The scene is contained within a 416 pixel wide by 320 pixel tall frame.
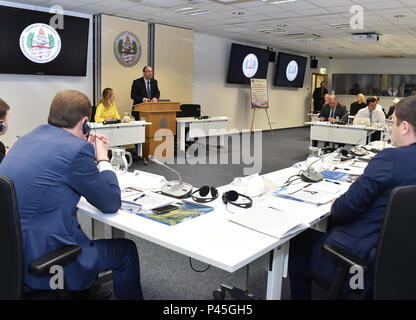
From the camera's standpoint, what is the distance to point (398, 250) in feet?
4.53

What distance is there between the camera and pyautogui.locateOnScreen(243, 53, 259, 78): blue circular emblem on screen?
10719 mm

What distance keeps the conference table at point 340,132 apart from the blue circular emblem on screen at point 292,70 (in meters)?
5.33

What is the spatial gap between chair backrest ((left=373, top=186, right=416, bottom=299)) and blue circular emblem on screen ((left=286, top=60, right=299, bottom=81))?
39.0 feet

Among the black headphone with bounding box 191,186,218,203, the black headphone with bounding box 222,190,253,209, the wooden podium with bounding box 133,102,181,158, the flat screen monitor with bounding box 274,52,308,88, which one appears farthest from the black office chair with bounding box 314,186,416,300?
the flat screen monitor with bounding box 274,52,308,88

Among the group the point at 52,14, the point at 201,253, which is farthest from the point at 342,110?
the point at 201,253

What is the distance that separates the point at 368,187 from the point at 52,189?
1.36 m

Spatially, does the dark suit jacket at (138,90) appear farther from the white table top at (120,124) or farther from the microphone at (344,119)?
the microphone at (344,119)

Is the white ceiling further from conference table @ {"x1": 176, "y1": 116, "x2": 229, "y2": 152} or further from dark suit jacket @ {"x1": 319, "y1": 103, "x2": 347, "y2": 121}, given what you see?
conference table @ {"x1": 176, "y1": 116, "x2": 229, "y2": 152}

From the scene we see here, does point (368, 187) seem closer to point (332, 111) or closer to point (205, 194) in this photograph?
point (205, 194)

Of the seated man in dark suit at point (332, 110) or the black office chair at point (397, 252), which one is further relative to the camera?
the seated man in dark suit at point (332, 110)

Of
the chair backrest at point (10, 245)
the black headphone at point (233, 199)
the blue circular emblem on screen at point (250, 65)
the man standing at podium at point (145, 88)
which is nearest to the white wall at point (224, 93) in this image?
the blue circular emblem on screen at point (250, 65)

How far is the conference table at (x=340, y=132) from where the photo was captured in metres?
7.09

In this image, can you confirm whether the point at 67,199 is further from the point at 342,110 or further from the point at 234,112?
the point at 234,112

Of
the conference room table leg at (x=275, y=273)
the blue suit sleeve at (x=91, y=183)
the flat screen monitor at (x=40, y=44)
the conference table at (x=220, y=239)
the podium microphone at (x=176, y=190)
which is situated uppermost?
the flat screen monitor at (x=40, y=44)
